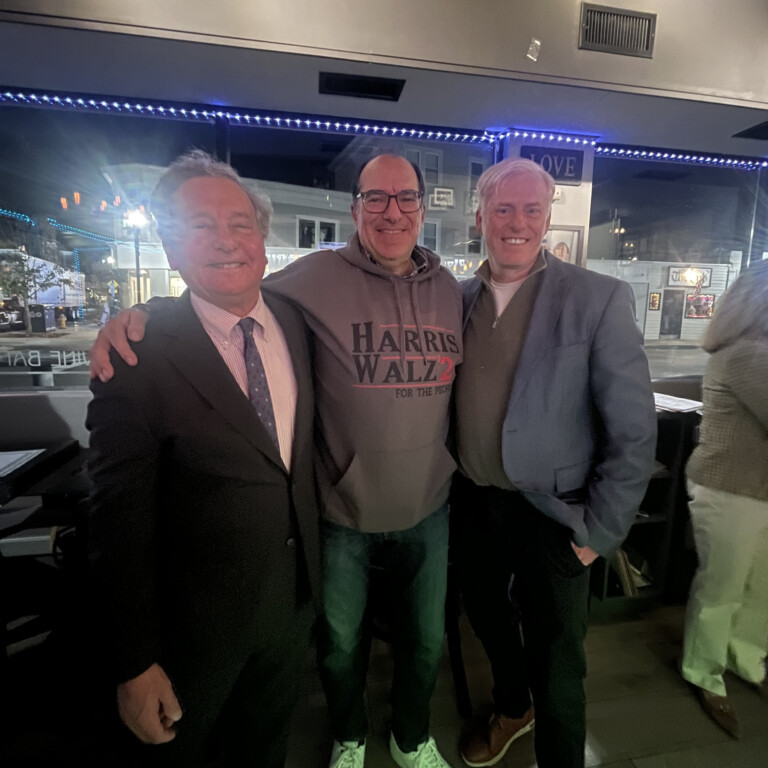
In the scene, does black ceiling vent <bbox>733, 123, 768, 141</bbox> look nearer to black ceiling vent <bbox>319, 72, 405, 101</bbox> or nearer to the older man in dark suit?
black ceiling vent <bbox>319, 72, 405, 101</bbox>

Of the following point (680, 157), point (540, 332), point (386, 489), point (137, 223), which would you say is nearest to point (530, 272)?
point (540, 332)

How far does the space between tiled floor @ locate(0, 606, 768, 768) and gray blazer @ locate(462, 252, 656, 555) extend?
960 millimetres

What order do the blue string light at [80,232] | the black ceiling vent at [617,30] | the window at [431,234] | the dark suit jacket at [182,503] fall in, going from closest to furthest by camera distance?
the dark suit jacket at [182,503], the black ceiling vent at [617,30], the blue string light at [80,232], the window at [431,234]

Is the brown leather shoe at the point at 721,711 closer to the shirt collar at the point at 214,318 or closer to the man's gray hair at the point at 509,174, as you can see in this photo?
the man's gray hair at the point at 509,174

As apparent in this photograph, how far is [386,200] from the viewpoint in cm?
134

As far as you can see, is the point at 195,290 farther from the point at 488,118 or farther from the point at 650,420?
the point at 488,118

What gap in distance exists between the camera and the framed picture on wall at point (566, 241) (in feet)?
8.57

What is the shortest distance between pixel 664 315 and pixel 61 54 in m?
3.34

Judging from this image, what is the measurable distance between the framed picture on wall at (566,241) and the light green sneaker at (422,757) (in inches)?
93.2

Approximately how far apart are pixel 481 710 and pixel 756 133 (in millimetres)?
3064

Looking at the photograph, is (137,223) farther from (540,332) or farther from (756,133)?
(756,133)

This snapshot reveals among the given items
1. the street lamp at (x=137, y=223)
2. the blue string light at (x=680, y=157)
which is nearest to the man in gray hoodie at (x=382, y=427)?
the street lamp at (x=137, y=223)

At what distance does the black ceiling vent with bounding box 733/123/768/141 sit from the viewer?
7.71 ft

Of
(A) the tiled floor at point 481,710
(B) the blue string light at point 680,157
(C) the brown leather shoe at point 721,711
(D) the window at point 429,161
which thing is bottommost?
(A) the tiled floor at point 481,710
